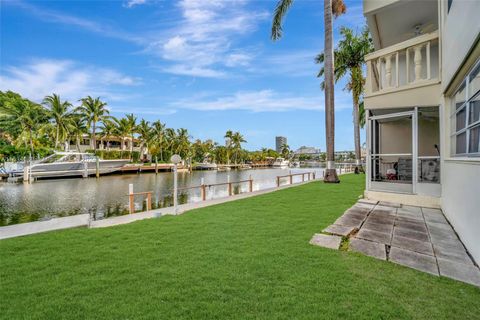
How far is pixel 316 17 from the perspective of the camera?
623 inches

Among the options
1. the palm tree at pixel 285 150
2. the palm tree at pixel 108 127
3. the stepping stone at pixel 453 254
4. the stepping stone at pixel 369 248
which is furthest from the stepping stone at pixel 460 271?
the palm tree at pixel 285 150

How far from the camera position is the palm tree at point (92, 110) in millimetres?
38719

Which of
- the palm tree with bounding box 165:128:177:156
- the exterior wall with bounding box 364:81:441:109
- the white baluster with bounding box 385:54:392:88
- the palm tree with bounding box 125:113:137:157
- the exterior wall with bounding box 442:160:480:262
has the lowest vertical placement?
the exterior wall with bounding box 442:160:480:262

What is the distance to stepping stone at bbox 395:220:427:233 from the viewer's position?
4.60 metres

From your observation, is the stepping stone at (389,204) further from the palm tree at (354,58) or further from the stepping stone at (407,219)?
the palm tree at (354,58)

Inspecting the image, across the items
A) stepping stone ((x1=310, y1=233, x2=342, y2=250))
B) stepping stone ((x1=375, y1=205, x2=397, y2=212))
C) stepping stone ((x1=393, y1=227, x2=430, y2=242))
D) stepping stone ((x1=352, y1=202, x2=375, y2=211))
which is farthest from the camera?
stepping stone ((x1=352, y1=202, x2=375, y2=211))

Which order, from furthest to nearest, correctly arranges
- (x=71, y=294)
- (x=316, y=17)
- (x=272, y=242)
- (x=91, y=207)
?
1. (x=316, y=17)
2. (x=91, y=207)
3. (x=272, y=242)
4. (x=71, y=294)

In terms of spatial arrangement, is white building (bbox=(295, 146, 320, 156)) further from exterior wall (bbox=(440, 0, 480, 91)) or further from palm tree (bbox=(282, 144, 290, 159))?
exterior wall (bbox=(440, 0, 480, 91))

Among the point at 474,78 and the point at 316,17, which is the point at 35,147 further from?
the point at 474,78

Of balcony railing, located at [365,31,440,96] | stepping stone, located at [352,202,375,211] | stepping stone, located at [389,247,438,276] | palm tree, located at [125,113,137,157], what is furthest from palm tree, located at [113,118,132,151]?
stepping stone, located at [389,247,438,276]

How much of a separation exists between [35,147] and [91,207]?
29.9 metres

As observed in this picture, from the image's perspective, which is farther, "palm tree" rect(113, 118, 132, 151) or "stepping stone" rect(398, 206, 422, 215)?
"palm tree" rect(113, 118, 132, 151)

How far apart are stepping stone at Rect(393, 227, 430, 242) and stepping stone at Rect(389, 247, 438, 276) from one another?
27.7 inches

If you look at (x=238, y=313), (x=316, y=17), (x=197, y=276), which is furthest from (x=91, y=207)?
(x=316, y=17)
